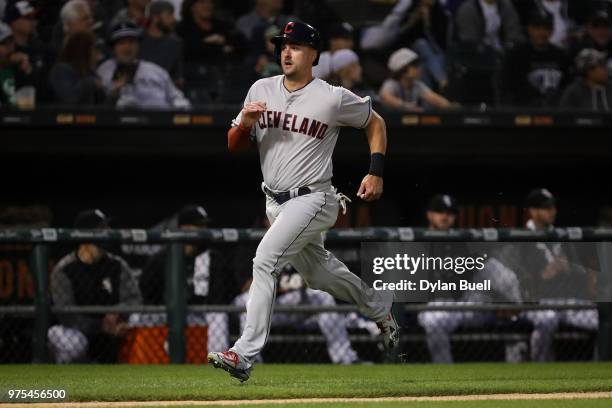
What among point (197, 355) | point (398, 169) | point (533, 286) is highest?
point (398, 169)

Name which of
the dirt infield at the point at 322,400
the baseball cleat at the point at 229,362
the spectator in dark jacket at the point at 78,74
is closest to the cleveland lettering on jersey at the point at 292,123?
the baseball cleat at the point at 229,362

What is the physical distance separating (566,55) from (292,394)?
20.1ft

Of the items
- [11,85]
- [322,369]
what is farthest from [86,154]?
[322,369]

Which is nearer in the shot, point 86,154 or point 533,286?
point 533,286

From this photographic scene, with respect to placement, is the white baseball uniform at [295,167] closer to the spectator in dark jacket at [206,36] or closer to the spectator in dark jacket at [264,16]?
the spectator in dark jacket at [206,36]

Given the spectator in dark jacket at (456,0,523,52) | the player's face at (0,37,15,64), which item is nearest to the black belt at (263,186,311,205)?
the player's face at (0,37,15,64)

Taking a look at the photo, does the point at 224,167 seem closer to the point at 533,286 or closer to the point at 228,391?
the point at 533,286

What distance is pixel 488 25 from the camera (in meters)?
10.2

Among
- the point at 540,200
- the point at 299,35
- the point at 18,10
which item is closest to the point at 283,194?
the point at 299,35

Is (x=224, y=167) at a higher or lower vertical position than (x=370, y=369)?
higher

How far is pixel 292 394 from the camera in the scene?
16.4ft

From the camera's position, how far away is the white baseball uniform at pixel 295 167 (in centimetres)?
507

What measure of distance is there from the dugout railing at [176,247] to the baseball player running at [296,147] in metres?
2.14

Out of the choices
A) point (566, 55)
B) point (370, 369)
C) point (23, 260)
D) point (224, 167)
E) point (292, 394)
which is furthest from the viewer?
point (566, 55)
